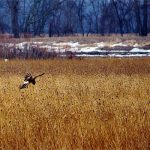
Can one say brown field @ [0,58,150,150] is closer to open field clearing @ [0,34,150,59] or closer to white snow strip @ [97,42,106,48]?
open field clearing @ [0,34,150,59]

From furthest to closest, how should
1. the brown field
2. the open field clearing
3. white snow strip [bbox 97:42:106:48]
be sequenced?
white snow strip [bbox 97:42:106:48] < the open field clearing < the brown field

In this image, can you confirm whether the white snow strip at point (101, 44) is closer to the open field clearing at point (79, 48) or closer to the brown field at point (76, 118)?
the open field clearing at point (79, 48)

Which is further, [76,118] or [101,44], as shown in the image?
[101,44]

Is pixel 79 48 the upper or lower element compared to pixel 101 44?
lower

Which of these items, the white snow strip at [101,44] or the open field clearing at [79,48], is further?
the white snow strip at [101,44]

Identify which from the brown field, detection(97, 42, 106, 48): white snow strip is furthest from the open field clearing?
the brown field

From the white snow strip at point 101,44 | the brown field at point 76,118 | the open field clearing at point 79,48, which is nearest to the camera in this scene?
the brown field at point 76,118

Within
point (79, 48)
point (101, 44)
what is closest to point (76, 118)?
point (79, 48)

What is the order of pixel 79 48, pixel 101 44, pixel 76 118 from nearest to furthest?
pixel 76 118 < pixel 79 48 < pixel 101 44

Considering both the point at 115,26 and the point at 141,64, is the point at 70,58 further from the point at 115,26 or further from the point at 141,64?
the point at 115,26

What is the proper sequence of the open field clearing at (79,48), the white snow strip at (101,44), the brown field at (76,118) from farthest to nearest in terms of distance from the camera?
the white snow strip at (101,44) → the open field clearing at (79,48) → the brown field at (76,118)

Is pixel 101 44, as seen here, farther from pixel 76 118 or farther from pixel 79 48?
pixel 76 118

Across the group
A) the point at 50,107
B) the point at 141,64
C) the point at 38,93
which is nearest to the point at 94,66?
the point at 141,64

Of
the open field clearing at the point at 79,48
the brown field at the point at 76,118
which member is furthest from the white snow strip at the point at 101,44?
the brown field at the point at 76,118
